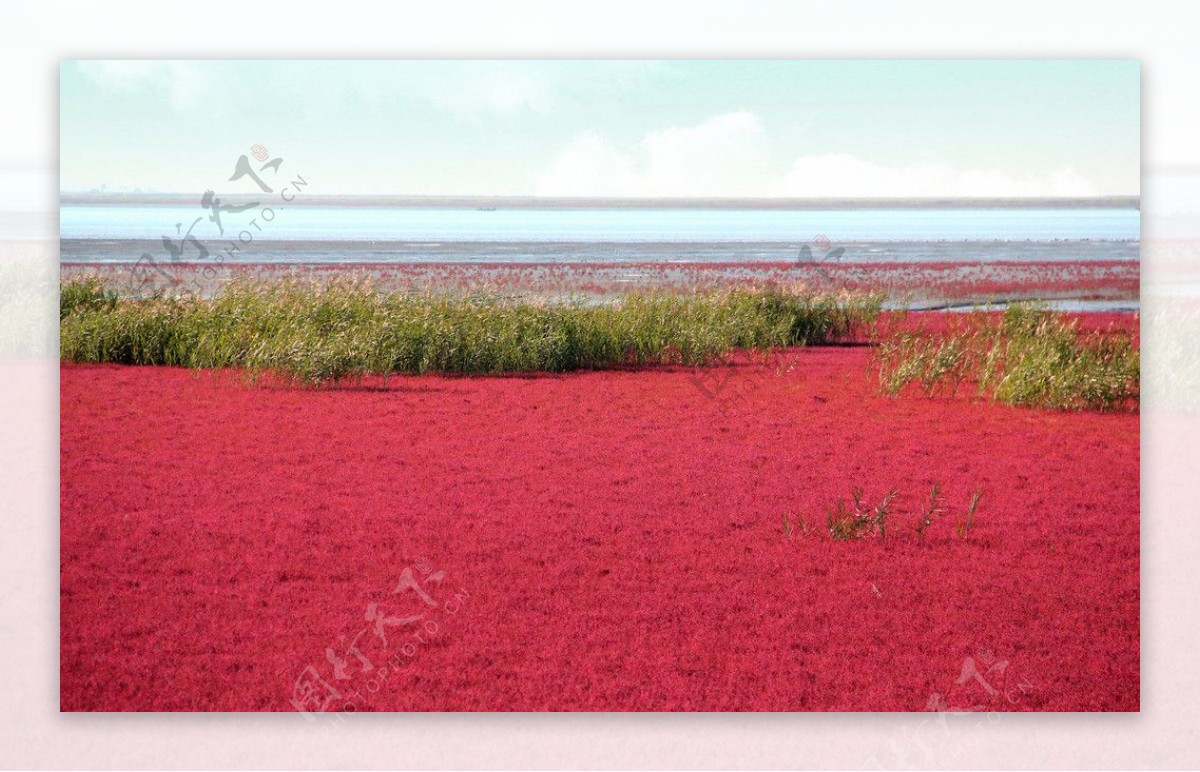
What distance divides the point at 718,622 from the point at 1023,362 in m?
3.62

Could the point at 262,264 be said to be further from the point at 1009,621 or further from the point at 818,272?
the point at 1009,621

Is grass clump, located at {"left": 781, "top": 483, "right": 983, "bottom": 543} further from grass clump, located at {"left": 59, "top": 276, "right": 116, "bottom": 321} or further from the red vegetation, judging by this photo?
grass clump, located at {"left": 59, "top": 276, "right": 116, "bottom": 321}

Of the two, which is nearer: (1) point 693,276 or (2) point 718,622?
(2) point 718,622

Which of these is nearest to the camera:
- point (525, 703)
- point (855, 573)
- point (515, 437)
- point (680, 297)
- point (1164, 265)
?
point (525, 703)

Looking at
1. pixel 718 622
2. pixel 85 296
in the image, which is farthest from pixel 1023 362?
pixel 85 296

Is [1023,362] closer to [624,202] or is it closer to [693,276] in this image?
[693,276]

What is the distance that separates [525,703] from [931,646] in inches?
53.1

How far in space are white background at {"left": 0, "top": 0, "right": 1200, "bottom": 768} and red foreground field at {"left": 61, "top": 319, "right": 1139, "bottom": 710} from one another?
0.33ft

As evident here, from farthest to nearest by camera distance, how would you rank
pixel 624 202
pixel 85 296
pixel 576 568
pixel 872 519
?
pixel 85 296 → pixel 624 202 → pixel 872 519 → pixel 576 568

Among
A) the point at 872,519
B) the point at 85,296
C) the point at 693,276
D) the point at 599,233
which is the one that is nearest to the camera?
the point at 872,519

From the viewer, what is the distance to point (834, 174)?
508cm

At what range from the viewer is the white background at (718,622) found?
3896 mm

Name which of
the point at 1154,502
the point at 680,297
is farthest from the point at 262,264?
the point at 1154,502

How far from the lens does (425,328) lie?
7.75 metres
